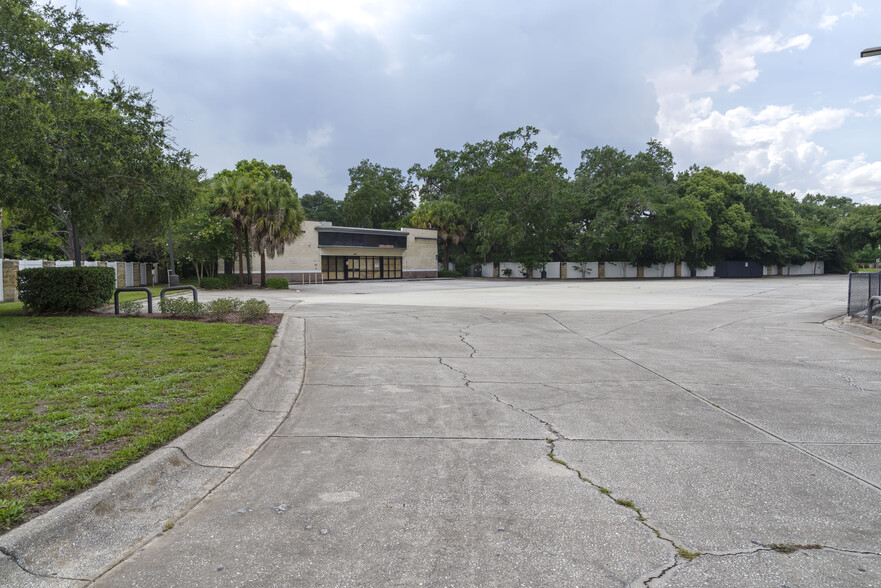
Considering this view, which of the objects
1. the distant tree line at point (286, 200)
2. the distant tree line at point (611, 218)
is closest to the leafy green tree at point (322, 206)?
the distant tree line at point (286, 200)

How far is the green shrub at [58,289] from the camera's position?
13.1 m

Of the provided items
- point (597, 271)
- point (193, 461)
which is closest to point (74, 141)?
point (193, 461)

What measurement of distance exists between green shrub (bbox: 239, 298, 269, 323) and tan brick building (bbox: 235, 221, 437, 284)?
28838mm

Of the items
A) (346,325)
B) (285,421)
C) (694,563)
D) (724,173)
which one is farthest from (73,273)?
(724,173)

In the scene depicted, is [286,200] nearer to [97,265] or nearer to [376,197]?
[97,265]

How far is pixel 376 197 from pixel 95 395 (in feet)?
230

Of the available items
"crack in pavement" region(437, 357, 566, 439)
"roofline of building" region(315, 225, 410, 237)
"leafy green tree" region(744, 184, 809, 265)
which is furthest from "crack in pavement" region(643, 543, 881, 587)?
"leafy green tree" region(744, 184, 809, 265)

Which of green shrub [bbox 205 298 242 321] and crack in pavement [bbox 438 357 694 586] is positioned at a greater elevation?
green shrub [bbox 205 298 242 321]

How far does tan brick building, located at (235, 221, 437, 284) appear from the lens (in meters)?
46.3

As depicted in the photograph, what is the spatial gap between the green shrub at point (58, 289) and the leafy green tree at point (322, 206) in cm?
7706

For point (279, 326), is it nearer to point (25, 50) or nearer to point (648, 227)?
point (25, 50)

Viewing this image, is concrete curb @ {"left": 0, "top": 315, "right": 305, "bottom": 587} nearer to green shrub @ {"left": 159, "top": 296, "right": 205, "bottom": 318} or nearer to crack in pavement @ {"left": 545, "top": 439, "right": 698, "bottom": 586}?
crack in pavement @ {"left": 545, "top": 439, "right": 698, "bottom": 586}

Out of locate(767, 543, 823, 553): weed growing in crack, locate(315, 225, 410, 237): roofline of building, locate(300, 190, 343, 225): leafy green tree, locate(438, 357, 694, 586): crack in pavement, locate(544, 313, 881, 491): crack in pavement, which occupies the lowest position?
locate(544, 313, 881, 491): crack in pavement

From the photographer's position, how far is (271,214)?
32.9 meters
